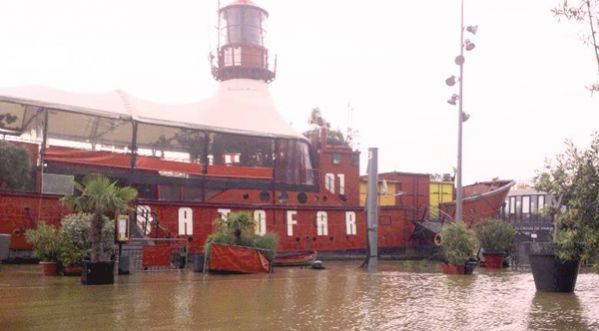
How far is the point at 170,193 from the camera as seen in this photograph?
23.7m

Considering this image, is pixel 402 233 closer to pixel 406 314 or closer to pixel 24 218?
pixel 24 218

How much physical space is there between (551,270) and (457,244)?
19.6 ft

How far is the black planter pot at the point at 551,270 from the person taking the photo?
37.8ft

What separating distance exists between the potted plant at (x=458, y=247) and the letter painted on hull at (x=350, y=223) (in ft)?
29.1

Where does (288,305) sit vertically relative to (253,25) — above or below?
below

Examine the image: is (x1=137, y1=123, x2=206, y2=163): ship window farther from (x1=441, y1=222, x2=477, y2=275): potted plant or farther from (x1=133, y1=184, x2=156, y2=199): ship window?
(x1=441, y1=222, x2=477, y2=275): potted plant

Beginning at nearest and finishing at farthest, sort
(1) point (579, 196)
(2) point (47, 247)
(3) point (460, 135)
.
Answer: (1) point (579, 196) < (2) point (47, 247) < (3) point (460, 135)

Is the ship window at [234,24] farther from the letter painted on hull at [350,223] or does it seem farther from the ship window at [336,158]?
the letter painted on hull at [350,223]

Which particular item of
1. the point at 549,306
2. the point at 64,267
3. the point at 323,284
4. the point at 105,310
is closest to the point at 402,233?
the point at 323,284

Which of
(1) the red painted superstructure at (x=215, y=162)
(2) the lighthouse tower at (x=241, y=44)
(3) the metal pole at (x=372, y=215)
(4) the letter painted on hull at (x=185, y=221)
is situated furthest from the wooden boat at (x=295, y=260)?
(2) the lighthouse tower at (x=241, y=44)

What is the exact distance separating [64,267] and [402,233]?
56.9 ft

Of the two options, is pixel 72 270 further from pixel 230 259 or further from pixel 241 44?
pixel 241 44

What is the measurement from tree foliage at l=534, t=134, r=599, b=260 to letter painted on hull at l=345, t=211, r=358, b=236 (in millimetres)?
17238

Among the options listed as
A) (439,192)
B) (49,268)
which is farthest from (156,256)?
(439,192)
